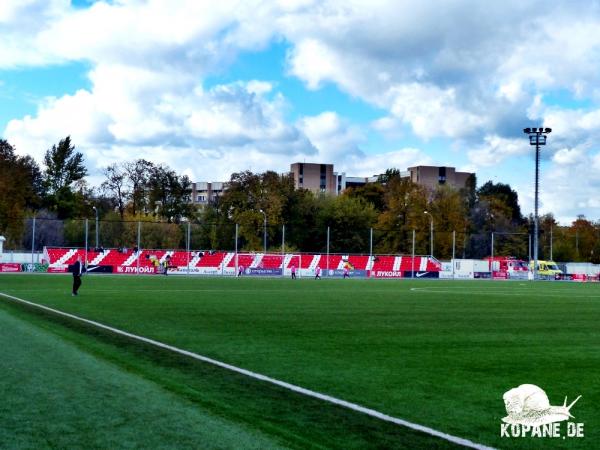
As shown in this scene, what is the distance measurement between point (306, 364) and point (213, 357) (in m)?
1.79

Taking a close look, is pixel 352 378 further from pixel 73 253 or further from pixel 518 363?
pixel 73 253

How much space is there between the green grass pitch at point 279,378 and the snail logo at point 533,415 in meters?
0.17

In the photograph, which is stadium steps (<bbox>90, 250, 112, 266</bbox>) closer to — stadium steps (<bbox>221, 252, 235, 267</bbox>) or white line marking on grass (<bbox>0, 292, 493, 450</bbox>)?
stadium steps (<bbox>221, 252, 235, 267</bbox>)

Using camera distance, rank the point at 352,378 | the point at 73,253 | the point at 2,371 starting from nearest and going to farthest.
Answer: the point at 2,371 < the point at 352,378 < the point at 73,253

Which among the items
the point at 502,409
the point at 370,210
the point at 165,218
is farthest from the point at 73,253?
the point at 502,409

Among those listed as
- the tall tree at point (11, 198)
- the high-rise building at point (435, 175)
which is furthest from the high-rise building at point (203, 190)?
the tall tree at point (11, 198)

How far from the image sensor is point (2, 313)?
69.5 ft

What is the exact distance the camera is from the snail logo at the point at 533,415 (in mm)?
7820

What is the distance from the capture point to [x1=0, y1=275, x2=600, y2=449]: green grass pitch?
7.36 meters

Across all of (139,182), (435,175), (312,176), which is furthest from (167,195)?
(435,175)

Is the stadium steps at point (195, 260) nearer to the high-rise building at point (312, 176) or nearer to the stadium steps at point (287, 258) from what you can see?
the stadium steps at point (287, 258)

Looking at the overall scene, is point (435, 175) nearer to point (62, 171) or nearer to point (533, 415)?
point (62, 171)

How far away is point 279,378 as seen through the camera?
36.1 ft

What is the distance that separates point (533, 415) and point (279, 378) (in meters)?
4.01
